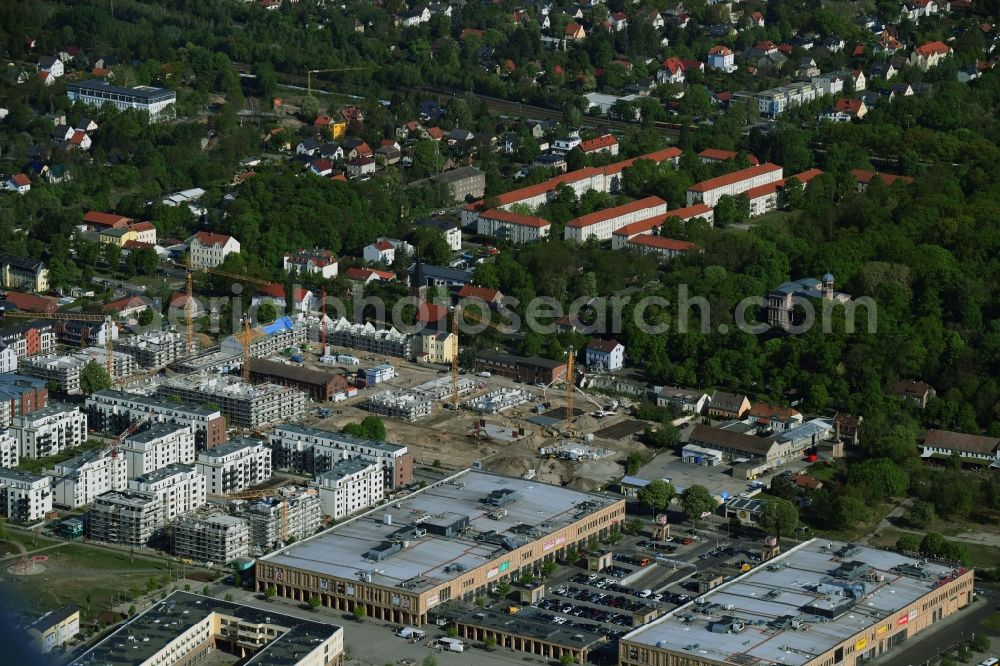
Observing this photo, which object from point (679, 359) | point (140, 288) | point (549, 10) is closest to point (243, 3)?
point (549, 10)

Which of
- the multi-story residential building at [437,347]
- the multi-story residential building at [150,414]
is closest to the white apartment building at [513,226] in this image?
the multi-story residential building at [437,347]

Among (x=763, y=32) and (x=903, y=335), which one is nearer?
(x=903, y=335)

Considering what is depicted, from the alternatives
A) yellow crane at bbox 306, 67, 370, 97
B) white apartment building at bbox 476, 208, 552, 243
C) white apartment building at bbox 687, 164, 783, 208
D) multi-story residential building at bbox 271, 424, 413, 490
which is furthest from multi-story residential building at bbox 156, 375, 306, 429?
yellow crane at bbox 306, 67, 370, 97

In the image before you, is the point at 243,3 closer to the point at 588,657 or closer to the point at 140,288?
the point at 140,288

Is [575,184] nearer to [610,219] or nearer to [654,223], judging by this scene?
[610,219]

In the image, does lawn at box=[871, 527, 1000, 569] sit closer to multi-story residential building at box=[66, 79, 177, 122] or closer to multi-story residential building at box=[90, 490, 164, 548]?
multi-story residential building at box=[90, 490, 164, 548]

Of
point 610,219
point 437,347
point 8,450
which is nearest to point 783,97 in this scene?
point 610,219

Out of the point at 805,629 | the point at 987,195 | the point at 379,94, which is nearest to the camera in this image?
the point at 805,629
